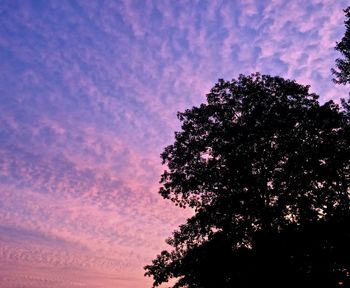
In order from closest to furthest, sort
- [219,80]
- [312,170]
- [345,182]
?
[312,170], [345,182], [219,80]

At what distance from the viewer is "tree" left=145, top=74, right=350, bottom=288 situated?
2694 cm

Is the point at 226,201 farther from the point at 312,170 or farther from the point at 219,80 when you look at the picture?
the point at 219,80

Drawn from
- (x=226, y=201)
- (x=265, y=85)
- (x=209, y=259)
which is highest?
(x=265, y=85)

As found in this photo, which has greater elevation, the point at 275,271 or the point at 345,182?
the point at 345,182

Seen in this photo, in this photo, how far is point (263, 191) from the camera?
2945 centimetres

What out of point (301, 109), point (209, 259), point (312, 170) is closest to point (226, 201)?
point (209, 259)

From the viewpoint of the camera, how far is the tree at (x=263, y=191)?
26.9 meters

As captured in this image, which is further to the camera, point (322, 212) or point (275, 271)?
point (322, 212)

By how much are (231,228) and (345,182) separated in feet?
29.0

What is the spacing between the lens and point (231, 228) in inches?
1168

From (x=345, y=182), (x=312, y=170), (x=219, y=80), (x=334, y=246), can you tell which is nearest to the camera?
(x=334, y=246)

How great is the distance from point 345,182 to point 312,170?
3.63 metres

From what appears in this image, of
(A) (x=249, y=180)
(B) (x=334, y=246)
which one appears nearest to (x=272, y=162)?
(A) (x=249, y=180)

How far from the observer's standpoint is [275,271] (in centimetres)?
2681
